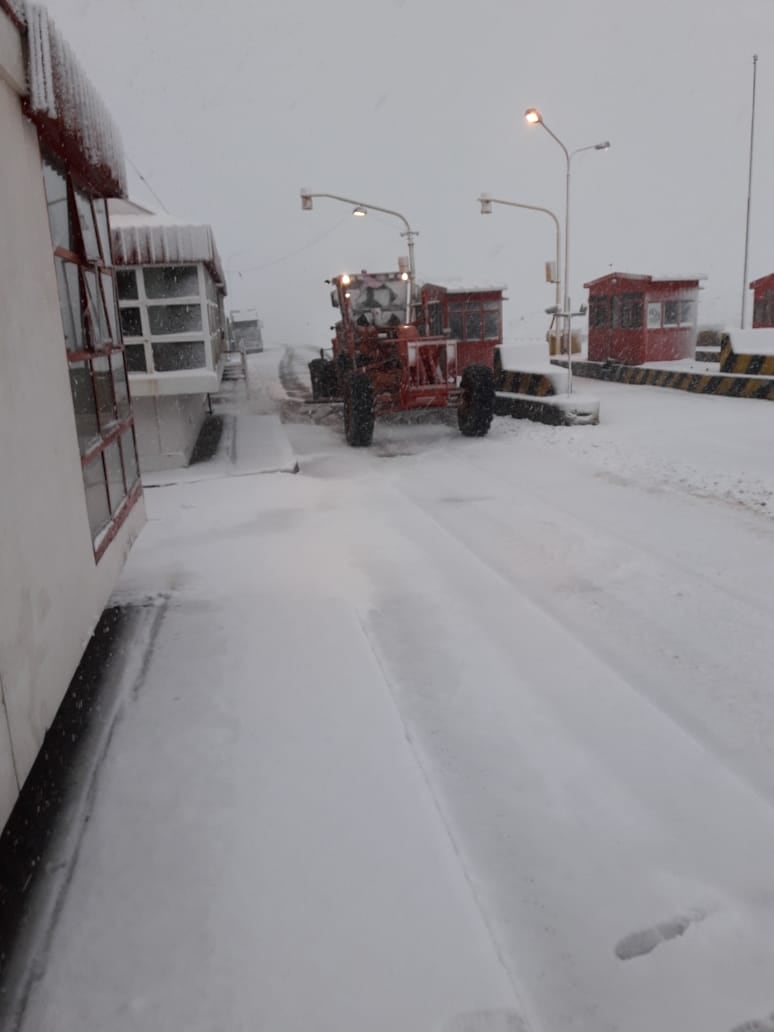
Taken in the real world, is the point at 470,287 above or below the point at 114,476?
above

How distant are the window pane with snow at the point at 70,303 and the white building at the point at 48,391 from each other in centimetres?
1

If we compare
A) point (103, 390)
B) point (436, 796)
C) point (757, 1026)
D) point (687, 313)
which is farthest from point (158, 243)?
point (687, 313)

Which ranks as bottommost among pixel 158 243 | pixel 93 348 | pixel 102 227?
pixel 93 348

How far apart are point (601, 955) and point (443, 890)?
559mm

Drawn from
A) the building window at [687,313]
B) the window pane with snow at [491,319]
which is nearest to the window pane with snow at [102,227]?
the window pane with snow at [491,319]

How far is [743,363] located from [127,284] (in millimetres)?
13412

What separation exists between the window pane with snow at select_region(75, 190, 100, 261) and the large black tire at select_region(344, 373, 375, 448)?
6.53 metres

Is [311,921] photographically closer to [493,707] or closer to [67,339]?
[493,707]

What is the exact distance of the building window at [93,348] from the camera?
4.72 meters

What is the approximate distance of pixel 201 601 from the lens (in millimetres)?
5824

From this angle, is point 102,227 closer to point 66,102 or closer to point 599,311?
point 66,102

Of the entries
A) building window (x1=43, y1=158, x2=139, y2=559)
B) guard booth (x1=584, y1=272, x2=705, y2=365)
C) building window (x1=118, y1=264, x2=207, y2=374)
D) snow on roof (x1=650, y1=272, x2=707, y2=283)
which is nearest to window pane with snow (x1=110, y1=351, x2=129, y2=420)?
building window (x1=43, y1=158, x2=139, y2=559)

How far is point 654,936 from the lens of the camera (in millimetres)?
2707

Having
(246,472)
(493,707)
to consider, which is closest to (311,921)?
(493,707)
